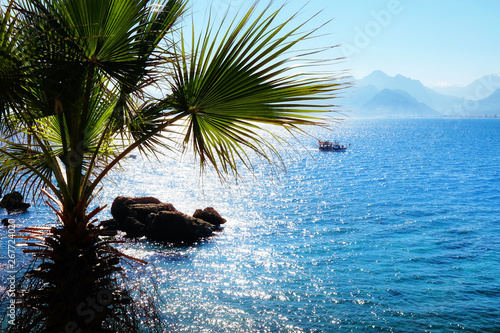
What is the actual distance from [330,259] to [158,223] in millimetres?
13073

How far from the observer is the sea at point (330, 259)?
1873 cm

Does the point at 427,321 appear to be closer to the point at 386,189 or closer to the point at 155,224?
the point at 155,224

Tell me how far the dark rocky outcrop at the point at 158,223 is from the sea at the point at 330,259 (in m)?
1.18

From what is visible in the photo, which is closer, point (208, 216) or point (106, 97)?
point (106, 97)

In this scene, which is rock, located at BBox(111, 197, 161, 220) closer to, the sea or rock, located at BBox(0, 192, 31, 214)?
the sea

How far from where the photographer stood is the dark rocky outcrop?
29.5 metres

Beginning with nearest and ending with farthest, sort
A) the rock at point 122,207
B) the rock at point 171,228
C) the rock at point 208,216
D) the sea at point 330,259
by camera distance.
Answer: the sea at point 330,259 < the rock at point 171,228 < the rock at point 122,207 < the rock at point 208,216

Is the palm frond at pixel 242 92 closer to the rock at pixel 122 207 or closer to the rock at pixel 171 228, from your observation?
the rock at pixel 171 228

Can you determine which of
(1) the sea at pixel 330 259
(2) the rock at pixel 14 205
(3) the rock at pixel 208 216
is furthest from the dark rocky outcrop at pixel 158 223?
(2) the rock at pixel 14 205

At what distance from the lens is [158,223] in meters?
29.5

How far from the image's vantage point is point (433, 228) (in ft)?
121
